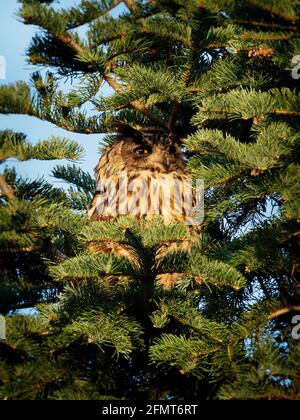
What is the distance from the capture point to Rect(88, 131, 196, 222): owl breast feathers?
3.49 meters

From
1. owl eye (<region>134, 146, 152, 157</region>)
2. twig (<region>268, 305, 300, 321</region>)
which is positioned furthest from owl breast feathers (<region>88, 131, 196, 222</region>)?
twig (<region>268, 305, 300, 321</region>)

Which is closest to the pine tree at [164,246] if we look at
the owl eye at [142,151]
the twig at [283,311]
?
the twig at [283,311]

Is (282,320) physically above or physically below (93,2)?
below

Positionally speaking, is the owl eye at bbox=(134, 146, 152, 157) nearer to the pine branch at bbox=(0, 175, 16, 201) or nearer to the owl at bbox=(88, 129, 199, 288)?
the owl at bbox=(88, 129, 199, 288)

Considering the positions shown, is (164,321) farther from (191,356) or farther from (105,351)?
(105,351)

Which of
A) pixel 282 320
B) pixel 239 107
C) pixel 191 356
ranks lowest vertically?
pixel 191 356

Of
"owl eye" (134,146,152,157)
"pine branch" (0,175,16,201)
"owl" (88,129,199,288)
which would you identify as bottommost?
"pine branch" (0,175,16,201)

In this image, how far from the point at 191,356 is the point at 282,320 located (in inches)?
15.0

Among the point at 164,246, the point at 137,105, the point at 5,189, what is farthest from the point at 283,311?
the point at 137,105

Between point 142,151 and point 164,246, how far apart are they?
1225 mm

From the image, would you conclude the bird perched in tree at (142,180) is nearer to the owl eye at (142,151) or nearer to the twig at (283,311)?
the owl eye at (142,151)

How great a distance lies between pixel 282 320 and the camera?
8.52ft

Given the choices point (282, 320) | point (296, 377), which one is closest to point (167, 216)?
point (282, 320)

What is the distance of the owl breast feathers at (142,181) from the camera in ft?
11.4
